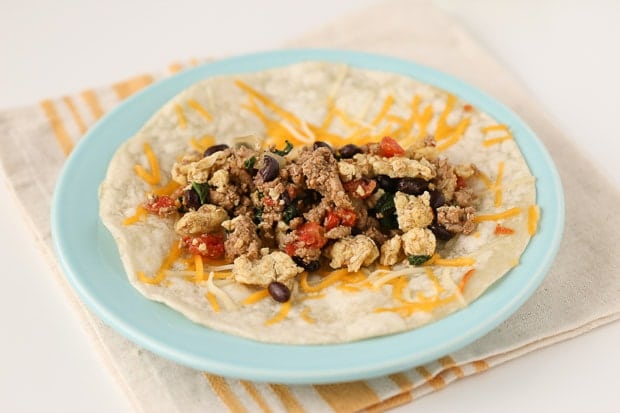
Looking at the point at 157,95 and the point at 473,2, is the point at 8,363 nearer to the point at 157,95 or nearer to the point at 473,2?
the point at 157,95

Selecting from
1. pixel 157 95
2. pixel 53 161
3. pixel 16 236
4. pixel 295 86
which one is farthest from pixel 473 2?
pixel 16 236

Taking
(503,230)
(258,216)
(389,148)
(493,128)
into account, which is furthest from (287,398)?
(493,128)

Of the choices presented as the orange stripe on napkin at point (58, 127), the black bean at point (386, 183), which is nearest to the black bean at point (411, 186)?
the black bean at point (386, 183)

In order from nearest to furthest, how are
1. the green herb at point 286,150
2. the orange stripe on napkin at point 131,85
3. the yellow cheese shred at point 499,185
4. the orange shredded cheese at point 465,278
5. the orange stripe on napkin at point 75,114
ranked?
the orange shredded cheese at point 465,278 < the yellow cheese shred at point 499,185 < the green herb at point 286,150 < the orange stripe on napkin at point 75,114 < the orange stripe on napkin at point 131,85

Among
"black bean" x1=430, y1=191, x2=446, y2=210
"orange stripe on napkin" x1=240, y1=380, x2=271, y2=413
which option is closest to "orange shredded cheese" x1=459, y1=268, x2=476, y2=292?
"black bean" x1=430, y1=191, x2=446, y2=210

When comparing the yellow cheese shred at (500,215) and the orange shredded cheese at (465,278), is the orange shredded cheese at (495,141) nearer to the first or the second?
the yellow cheese shred at (500,215)

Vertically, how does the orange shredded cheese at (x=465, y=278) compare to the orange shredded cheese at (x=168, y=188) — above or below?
above

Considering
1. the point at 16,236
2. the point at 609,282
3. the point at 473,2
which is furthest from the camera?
the point at 473,2

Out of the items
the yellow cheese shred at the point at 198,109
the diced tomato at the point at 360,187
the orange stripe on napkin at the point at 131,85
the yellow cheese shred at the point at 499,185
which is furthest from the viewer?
the orange stripe on napkin at the point at 131,85

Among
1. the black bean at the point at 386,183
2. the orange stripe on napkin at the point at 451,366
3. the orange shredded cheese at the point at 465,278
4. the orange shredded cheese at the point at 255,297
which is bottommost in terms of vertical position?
the orange shredded cheese at the point at 255,297
